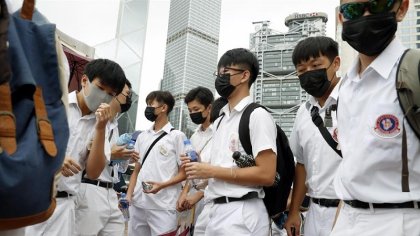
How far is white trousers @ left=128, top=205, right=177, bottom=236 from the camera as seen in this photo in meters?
3.89

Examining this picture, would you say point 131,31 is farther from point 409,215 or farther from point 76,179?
point 409,215

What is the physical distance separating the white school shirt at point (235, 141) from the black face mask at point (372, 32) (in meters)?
0.83

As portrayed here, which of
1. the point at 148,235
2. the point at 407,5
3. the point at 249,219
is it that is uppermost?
the point at 407,5

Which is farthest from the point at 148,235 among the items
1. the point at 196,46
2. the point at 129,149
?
the point at 196,46

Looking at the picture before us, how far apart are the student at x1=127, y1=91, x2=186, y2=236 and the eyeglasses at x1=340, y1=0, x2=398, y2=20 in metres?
2.65

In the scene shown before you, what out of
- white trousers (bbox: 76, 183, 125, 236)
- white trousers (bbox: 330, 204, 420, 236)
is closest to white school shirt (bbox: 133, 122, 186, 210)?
white trousers (bbox: 76, 183, 125, 236)

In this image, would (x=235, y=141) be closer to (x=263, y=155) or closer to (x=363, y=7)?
(x=263, y=155)

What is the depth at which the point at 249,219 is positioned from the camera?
7.44ft

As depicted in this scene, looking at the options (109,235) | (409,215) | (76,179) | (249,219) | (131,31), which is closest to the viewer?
(409,215)

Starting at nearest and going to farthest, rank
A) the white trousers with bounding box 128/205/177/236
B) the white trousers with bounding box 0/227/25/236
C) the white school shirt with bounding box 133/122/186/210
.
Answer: the white trousers with bounding box 0/227/25/236, the white trousers with bounding box 128/205/177/236, the white school shirt with bounding box 133/122/186/210

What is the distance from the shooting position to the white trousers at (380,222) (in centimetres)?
141

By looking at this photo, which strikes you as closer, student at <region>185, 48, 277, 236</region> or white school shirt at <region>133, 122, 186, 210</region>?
student at <region>185, 48, 277, 236</region>

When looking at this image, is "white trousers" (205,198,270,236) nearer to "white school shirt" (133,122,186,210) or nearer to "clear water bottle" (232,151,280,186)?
"clear water bottle" (232,151,280,186)

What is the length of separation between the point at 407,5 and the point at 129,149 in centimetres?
245
